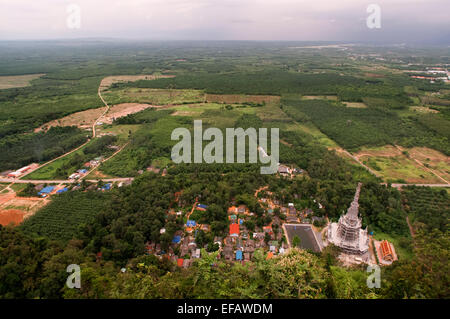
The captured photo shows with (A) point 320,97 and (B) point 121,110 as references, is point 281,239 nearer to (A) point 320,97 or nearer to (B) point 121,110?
(B) point 121,110

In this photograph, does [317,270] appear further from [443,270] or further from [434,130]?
[434,130]

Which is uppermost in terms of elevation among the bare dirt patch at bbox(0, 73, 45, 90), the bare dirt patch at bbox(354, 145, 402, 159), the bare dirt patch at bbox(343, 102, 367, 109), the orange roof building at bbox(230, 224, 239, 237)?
the bare dirt patch at bbox(0, 73, 45, 90)

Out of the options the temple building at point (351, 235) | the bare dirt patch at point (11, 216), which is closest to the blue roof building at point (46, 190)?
the bare dirt patch at point (11, 216)

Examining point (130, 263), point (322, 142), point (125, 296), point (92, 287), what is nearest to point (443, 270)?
point (125, 296)

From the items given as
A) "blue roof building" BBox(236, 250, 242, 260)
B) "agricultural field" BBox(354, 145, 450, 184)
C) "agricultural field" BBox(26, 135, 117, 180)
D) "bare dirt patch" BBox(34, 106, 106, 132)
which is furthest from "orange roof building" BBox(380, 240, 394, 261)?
"bare dirt patch" BBox(34, 106, 106, 132)

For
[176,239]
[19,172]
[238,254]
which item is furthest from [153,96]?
[238,254]

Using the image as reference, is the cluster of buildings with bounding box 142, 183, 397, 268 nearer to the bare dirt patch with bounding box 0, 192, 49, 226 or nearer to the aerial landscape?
the aerial landscape
